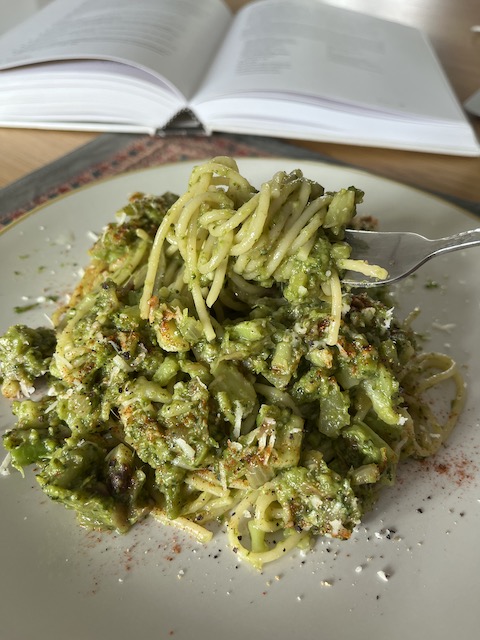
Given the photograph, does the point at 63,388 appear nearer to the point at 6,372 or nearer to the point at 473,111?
the point at 6,372

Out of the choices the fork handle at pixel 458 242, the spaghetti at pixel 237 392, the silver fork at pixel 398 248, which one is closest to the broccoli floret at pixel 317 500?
the spaghetti at pixel 237 392

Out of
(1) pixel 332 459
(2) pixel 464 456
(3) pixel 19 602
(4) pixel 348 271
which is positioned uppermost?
(4) pixel 348 271

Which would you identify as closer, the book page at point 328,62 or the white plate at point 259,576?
the white plate at point 259,576

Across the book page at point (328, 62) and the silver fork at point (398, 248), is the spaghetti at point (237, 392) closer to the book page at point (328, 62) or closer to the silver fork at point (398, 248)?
the silver fork at point (398, 248)

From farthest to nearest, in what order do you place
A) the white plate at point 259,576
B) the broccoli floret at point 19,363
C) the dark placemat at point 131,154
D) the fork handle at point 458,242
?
the dark placemat at point 131,154
the broccoli floret at point 19,363
the fork handle at point 458,242
the white plate at point 259,576

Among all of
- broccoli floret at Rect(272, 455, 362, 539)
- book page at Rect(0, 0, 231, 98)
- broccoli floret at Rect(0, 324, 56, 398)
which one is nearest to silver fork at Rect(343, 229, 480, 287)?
broccoli floret at Rect(272, 455, 362, 539)

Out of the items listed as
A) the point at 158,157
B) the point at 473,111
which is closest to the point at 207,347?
the point at 158,157

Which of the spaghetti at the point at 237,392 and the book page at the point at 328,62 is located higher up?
the book page at the point at 328,62

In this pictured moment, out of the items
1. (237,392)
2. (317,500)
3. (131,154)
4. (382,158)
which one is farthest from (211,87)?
(317,500)
